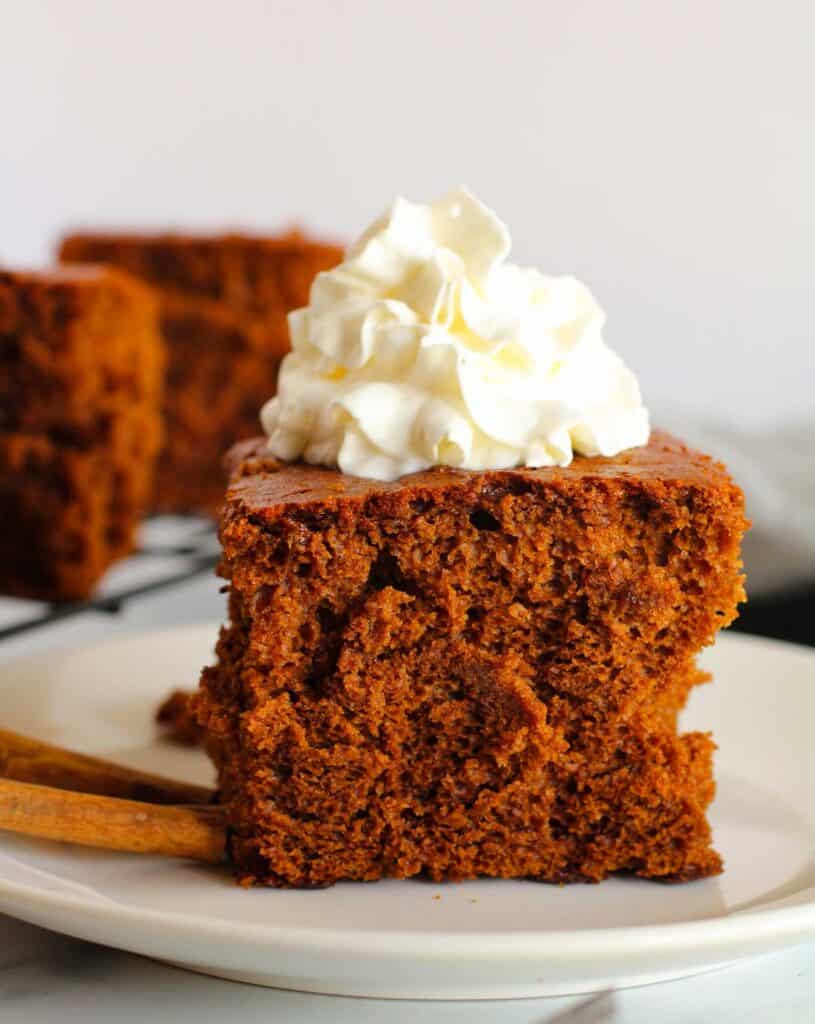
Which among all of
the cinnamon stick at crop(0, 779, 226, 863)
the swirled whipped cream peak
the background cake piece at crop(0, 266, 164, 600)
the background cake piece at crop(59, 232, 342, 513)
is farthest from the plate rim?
the background cake piece at crop(59, 232, 342, 513)

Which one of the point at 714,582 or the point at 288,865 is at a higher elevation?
the point at 714,582

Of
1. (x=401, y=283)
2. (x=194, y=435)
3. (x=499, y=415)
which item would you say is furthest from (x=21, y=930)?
(x=194, y=435)

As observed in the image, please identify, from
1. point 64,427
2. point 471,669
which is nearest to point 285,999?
point 471,669

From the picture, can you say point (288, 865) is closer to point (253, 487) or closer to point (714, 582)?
point (253, 487)

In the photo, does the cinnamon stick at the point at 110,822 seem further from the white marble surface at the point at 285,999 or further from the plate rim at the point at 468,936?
the plate rim at the point at 468,936

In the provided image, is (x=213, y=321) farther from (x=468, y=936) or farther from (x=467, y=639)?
(x=468, y=936)

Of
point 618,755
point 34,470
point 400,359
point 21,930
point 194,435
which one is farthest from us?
point 194,435
